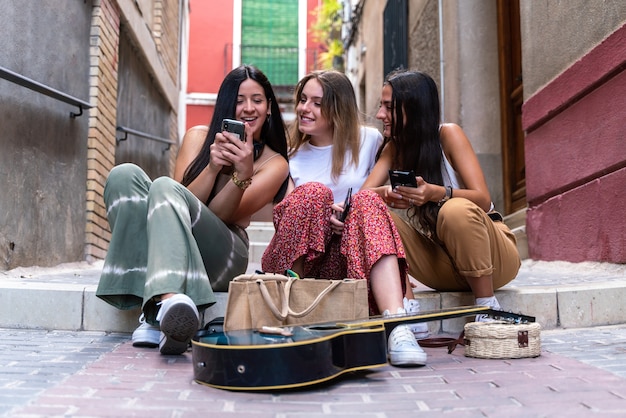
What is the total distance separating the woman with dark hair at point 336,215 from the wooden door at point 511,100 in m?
3.40

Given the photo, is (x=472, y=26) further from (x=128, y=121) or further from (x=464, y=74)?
(x=128, y=121)

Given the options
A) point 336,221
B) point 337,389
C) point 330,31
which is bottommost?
point 337,389

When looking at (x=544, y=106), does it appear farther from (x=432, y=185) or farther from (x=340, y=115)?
(x=432, y=185)

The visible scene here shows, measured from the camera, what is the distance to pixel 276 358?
2.04 meters

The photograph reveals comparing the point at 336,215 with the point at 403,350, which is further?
the point at 336,215

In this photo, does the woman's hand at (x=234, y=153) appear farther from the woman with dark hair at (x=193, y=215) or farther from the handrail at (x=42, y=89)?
the handrail at (x=42, y=89)

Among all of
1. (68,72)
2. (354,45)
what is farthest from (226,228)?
(354,45)

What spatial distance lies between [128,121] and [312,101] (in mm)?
5033

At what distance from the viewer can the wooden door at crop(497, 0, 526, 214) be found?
6668 mm

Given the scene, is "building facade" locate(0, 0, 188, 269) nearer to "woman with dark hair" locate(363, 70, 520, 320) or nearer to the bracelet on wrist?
"woman with dark hair" locate(363, 70, 520, 320)

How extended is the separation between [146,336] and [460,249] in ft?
4.52

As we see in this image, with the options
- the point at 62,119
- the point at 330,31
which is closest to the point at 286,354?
the point at 62,119

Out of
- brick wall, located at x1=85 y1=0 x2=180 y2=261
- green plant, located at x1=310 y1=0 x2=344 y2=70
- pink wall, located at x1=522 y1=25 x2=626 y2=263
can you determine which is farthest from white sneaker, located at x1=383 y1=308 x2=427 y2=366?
green plant, located at x1=310 y1=0 x2=344 y2=70

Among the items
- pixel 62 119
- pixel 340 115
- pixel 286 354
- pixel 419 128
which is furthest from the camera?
pixel 62 119
